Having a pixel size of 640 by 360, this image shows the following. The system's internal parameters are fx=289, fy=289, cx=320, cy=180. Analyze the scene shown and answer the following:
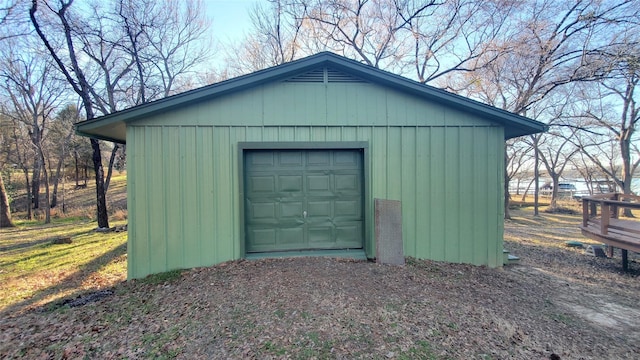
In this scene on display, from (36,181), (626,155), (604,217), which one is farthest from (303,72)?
(36,181)

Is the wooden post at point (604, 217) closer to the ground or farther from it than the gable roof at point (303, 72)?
closer to the ground

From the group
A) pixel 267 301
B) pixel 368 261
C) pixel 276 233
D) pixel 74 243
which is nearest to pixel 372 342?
pixel 267 301

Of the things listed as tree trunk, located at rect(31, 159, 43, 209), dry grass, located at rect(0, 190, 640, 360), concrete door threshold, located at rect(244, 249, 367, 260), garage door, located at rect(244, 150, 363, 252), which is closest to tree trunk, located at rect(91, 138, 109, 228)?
dry grass, located at rect(0, 190, 640, 360)

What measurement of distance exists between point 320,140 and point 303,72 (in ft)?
4.46

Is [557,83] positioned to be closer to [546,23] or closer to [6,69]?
[546,23]

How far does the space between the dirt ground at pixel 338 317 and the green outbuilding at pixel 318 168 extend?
20.9 inches

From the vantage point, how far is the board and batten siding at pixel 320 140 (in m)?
5.29

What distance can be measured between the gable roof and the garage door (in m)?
1.34

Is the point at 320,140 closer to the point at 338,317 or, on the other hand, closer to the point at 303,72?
the point at 303,72

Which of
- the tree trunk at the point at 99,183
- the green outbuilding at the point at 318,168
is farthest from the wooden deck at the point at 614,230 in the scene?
the tree trunk at the point at 99,183

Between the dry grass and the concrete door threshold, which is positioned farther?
the concrete door threshold

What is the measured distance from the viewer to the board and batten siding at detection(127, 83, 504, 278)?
5293 mm

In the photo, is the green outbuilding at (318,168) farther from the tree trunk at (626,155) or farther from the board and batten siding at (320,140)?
the tree trunk at (626,155)

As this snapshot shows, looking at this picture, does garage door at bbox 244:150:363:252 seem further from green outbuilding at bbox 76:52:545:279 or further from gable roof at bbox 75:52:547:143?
gable roof at bbox 75:52:547:143
